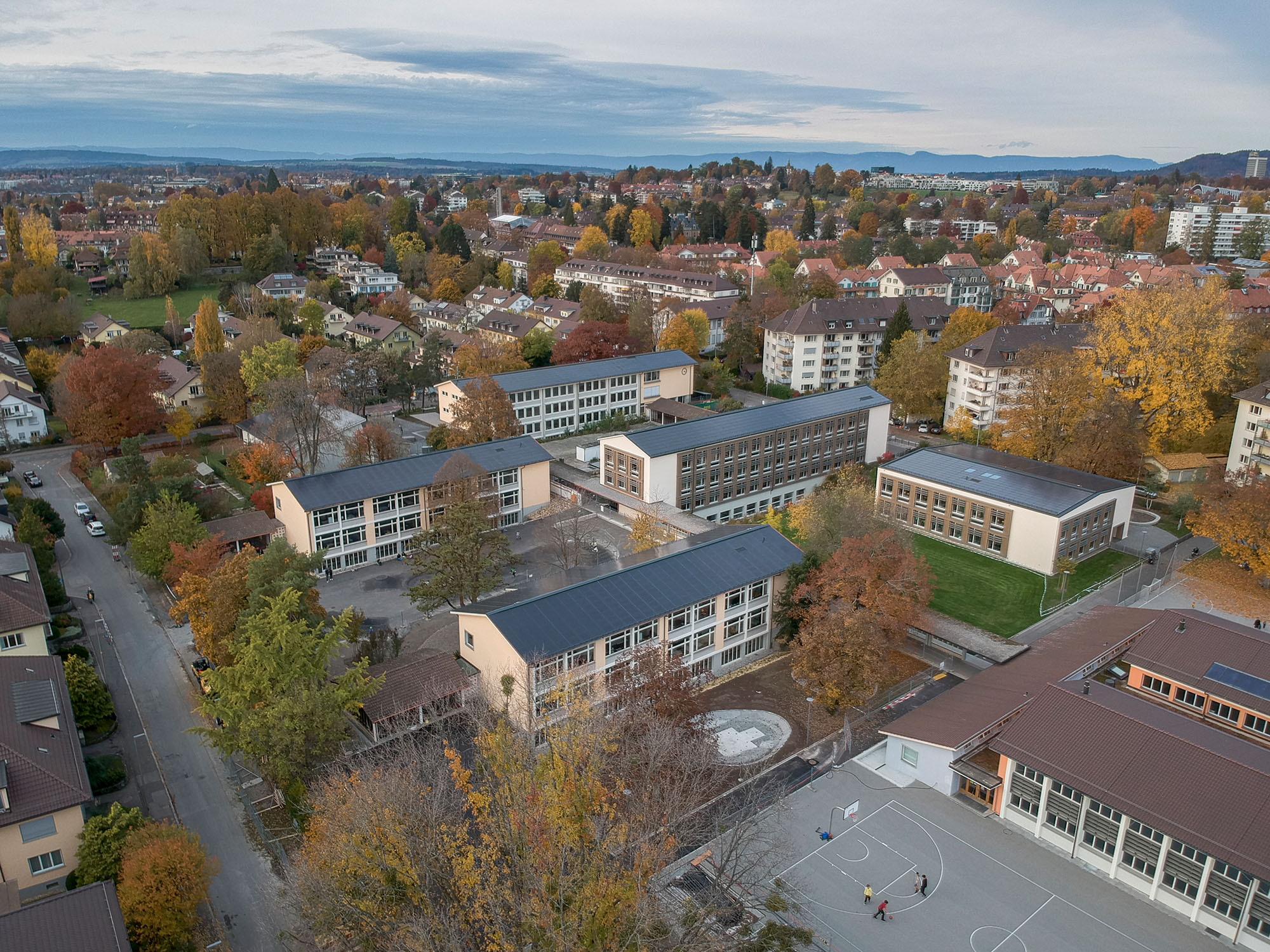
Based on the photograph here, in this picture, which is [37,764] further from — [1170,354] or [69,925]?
[1170,354]

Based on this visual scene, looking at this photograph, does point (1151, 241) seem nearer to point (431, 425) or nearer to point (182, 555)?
point (431, 425)

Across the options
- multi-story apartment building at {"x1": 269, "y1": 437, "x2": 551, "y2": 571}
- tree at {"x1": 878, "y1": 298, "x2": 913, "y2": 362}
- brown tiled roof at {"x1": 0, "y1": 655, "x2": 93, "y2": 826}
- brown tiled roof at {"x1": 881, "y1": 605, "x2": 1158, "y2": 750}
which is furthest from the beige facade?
tree at {"x1": 878, "y1": 298, "x2": 913, "y2": 362}

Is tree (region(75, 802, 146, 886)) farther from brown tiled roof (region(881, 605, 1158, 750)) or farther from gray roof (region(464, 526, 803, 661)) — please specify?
brown tiled roof (region(881, 605, 1158, 750))

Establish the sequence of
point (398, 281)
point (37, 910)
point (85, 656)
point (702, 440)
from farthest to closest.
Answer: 1. point (398, 281)
2. point (702, 440)
3. point (85, 656)
4. point (37, 910)

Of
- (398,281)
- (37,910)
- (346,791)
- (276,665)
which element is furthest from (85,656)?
(398,281)

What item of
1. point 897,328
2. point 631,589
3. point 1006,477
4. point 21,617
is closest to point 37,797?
point 21,617

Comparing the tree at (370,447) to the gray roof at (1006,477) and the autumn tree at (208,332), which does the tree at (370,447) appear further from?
the gray roof at (1006,477)
